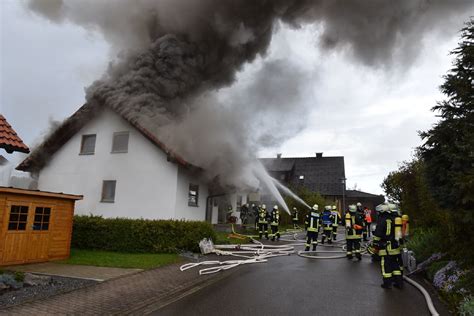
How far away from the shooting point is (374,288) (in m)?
6.94

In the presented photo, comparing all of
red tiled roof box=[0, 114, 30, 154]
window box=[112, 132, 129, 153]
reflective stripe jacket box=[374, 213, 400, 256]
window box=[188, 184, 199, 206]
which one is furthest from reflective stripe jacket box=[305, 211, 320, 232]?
red tiled roof box=[0, 114, 30, 154]

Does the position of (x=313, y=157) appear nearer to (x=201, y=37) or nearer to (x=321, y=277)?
(x=201, y=37)

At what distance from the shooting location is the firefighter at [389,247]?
6.95m

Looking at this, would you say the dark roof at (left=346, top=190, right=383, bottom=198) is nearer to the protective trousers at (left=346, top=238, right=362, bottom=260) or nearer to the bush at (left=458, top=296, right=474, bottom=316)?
the protective trousers at (left=346, top=238, right=362, bottom=260)

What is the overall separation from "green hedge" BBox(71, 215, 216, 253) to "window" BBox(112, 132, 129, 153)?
416 cm

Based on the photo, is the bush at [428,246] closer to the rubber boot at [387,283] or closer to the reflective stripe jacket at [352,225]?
the reflective stripe jacket at [352,225]

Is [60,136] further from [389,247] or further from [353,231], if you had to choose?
[389,247]

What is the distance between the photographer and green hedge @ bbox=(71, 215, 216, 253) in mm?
11164

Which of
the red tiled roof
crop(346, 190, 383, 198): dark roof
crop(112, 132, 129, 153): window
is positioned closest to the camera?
the red tiled roof

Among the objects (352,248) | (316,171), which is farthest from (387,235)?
(316,171)

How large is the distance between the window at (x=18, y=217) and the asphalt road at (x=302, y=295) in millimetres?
5332

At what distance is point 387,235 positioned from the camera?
23.7 ft

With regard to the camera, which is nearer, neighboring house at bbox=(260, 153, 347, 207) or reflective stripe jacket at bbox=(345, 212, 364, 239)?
reflective stripe jacket at bbox=(345, 212, 364, 239)

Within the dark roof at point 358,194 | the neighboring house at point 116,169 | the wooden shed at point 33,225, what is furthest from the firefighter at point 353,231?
the dark roof at point 358,194
